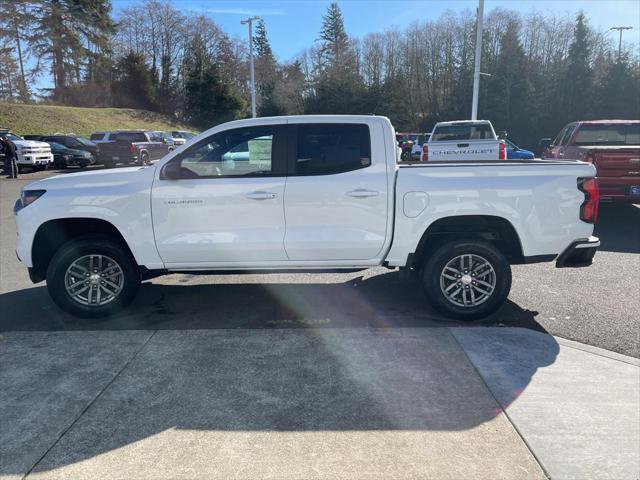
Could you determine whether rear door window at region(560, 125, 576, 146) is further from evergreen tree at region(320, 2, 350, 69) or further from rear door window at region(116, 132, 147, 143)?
evergreen tree at region(320, 2, 350, 69)

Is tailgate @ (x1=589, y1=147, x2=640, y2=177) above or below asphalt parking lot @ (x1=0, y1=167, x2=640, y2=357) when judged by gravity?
above

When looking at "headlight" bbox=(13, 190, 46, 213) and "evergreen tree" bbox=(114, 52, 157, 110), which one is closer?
"headlight" bbox=(13, 190, 46, 213)

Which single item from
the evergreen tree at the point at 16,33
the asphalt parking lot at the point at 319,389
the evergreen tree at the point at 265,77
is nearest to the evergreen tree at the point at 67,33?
the evergreen tree at the point at 16,33

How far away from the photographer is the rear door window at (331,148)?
5.18m

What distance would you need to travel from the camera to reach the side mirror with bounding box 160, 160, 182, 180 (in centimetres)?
512

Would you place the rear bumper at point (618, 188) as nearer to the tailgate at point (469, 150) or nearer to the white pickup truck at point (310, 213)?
the tailgate at point (469, 150)

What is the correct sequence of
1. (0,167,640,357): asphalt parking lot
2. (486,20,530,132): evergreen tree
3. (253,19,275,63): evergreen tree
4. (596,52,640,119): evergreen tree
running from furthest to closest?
(253,19,275,63): evergreen tree → (486,20,530,132): evergreen tree → (596,52,640,119): evergreen tree → (0,167,640,357): asphalt parking lot

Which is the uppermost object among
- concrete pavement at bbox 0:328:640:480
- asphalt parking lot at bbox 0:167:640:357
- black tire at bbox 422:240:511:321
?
black tire at bbox 422:240:511:321

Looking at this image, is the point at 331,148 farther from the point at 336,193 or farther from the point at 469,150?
the point at 469,150

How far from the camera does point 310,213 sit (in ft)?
16.8

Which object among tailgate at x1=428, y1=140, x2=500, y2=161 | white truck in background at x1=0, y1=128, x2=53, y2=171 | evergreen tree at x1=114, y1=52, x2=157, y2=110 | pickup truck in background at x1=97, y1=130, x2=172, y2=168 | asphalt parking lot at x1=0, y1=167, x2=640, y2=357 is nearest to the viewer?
asphalt parking lot at x1=0, y1=167, x2=640, y2=357

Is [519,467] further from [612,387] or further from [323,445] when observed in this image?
[612,387]

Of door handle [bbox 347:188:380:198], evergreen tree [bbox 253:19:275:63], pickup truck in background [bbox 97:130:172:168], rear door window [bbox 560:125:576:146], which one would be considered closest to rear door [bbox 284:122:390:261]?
door handle [bbox 347:188:380:198]

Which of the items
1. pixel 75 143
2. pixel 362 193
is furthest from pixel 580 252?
pixel 75 143
